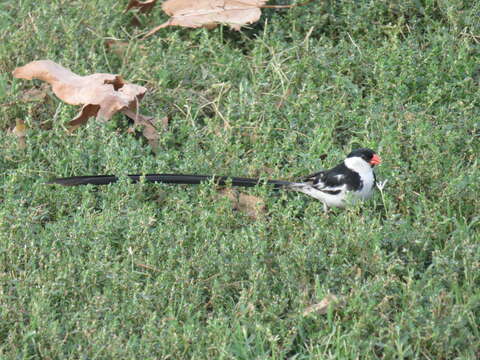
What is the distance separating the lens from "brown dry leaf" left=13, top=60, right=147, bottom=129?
5.50 metres

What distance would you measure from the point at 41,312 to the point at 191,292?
66 cm

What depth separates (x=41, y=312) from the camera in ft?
12.9

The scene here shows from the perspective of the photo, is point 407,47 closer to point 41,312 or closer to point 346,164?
point 346,164

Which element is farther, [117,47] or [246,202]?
[117,47]

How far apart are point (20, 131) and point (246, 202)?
1.54 meters

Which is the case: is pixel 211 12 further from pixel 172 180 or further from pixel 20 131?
pixel 172 180

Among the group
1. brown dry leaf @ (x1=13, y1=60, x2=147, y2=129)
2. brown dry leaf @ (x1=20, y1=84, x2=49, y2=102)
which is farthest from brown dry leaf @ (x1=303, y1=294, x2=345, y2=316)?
brown dry leaf @ (x1=20, y1=84, x2=49, y2=102)

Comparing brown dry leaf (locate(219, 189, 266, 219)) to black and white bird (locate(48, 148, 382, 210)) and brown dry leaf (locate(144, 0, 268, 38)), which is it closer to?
black and white bird (locate(48, 148, 382, 210))

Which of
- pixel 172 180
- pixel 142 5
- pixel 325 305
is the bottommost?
pixel 172 180

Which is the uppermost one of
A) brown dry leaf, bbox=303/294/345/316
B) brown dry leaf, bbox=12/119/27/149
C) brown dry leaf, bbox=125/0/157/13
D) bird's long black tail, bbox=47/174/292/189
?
brown dry leaf, bbox=125/0/157/13

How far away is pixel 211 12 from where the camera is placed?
6270mm

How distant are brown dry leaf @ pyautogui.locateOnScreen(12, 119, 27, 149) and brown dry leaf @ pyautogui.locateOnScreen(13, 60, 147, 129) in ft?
0.93

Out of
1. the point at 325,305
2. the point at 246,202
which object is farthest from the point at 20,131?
the point at 325,305

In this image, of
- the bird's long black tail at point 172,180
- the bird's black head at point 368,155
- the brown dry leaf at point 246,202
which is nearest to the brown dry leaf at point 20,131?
the bird's long black tail at point 172,180
